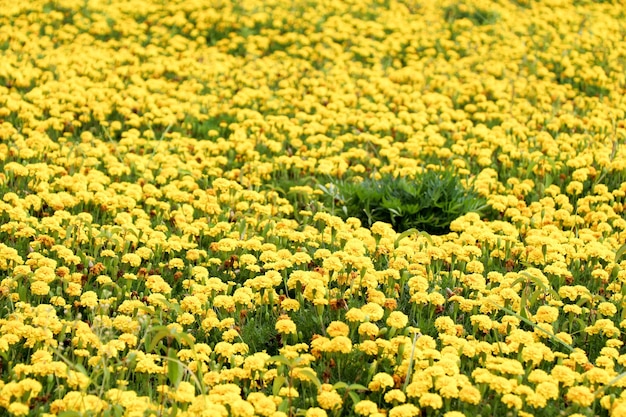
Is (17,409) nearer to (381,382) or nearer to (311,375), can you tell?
(311,375)

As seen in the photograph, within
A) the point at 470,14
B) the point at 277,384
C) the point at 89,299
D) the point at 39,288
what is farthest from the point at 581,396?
the point at 470,14

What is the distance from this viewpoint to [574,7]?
12164 mm

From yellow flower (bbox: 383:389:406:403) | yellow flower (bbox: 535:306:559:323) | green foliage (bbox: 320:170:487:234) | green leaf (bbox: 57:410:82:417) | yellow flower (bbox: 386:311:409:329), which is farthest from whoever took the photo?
green foliage (bbox: 320:170:487:234)

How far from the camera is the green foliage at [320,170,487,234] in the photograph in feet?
20.4

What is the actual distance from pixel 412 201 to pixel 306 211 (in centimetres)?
A: 94

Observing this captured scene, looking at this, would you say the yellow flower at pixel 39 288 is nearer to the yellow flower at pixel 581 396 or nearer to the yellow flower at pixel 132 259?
the yellow flower at pixel 132 259

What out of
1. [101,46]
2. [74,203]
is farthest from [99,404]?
[101,46]

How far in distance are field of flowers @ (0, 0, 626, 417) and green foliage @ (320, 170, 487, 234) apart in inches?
1.3

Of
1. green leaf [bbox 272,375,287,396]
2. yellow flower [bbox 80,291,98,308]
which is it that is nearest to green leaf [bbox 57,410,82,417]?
green leaf [bbox 272,375,287,396]

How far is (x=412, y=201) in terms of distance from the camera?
6.39 m

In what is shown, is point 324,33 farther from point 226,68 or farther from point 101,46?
point 101,46

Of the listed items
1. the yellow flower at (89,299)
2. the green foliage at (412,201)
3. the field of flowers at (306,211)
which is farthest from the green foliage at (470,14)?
the yellow flower at (89,299)

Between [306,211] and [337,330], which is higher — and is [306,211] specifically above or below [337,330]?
below

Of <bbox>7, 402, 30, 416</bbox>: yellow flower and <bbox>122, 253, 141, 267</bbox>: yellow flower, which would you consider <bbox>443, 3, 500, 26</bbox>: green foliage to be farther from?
<bbox>7, 402, 30, 416</bbox>: yellow flower
